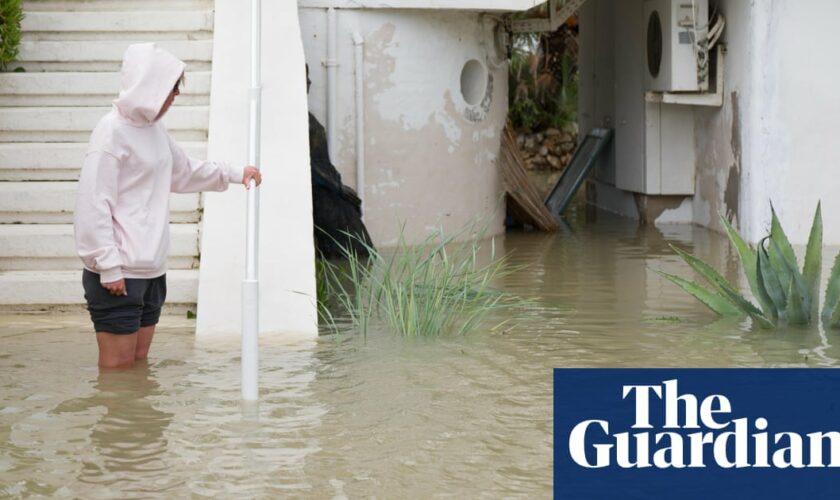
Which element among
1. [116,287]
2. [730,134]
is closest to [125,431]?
[116,287]

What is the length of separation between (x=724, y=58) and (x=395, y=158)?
3.66m

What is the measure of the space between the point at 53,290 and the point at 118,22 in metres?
3.03

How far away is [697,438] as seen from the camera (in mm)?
5590

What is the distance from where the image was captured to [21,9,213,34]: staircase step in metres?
10.7

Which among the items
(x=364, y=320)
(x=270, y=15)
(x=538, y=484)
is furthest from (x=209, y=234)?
(x=538, y=484)

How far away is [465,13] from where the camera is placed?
14039 mm

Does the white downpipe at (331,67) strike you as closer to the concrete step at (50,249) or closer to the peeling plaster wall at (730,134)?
the peeling plaster wall at (730,134)

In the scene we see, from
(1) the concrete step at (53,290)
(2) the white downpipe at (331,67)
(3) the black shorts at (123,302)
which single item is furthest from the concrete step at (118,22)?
(3) the black shorts at (123,302)

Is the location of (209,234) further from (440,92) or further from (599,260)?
(440,92)

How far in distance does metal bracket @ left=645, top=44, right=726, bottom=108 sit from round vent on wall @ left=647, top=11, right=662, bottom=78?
433 mm

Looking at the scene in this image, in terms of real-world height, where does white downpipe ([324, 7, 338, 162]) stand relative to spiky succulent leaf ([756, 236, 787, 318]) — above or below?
above

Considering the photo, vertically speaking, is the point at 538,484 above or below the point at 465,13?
below

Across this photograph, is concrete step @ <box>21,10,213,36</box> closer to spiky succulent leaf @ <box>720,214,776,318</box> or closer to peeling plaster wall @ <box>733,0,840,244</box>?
spiky succulent leaf @ <box>720,214,776,318</box>

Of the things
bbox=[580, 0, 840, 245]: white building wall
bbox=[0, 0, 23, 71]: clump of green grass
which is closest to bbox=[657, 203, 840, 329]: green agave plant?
bbox=[580, 0, 840, 245]: white building wall
